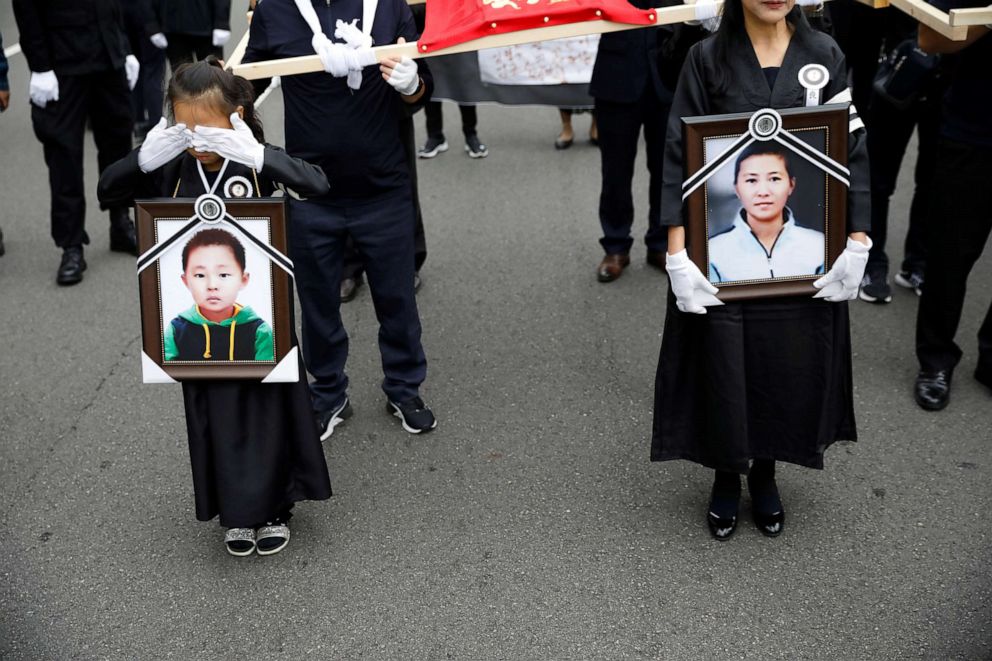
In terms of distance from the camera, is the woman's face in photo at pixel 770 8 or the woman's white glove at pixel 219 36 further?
the woman's white glove at pixel 219 36

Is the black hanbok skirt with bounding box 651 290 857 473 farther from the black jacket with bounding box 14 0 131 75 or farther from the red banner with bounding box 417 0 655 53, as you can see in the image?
the black jacket with bounding box 14 0 131 75

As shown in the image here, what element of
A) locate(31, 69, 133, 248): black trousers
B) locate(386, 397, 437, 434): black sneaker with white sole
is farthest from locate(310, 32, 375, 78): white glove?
locate(31, 69, 133, 248): black trousers

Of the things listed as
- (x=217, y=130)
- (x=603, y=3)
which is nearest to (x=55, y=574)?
(x=217, y=130)

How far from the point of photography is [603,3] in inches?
147

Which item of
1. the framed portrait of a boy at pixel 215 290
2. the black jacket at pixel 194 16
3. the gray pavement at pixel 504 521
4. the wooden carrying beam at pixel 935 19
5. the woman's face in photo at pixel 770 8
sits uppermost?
the woman's face in photo at pixel 770 8

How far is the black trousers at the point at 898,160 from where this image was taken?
17.3 feet

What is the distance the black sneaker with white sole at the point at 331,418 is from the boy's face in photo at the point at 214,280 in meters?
1.14

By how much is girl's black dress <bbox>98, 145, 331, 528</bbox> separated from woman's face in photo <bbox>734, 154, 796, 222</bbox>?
4.31 feet

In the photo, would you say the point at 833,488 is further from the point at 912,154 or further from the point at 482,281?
the point at 912,154

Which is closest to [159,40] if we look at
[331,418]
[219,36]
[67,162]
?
[219,36]

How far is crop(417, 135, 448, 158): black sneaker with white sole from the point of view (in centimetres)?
799

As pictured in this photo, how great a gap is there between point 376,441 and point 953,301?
2446 millimetres

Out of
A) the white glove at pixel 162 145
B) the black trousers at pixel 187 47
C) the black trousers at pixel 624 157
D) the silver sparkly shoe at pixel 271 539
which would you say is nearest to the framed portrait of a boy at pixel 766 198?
the white glove at pixel 162 145

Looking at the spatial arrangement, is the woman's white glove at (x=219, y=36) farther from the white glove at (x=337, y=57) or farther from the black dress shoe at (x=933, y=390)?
the black dress shoe at (x=933, y=390)
